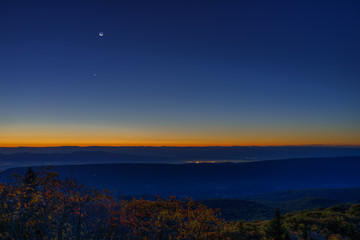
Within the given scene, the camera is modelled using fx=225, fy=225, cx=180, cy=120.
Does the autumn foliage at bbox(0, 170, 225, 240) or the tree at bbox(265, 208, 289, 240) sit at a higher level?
the autumn foliage at bbox(0, 170, 225, 240)

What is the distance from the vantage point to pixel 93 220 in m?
10.5

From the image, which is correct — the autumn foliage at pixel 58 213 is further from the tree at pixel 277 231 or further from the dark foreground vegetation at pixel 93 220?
the tree at pixel 277 231

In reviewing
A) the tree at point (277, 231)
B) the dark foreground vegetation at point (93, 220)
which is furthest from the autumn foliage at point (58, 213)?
the tree at point (277, 231)

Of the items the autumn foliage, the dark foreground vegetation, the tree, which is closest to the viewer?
the autumn foliage

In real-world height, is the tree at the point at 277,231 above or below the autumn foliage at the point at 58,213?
below

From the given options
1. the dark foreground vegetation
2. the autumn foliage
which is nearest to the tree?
the dark foreground vegetation

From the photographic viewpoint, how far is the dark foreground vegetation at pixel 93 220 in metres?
9.55

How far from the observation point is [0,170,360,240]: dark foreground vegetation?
9.55m

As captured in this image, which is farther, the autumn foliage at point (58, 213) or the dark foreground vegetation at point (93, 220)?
the dark foreground vegetation at point (93, 220)

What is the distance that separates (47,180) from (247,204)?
306 feet

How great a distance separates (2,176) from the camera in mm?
12453

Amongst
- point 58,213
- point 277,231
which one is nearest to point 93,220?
point 58,213

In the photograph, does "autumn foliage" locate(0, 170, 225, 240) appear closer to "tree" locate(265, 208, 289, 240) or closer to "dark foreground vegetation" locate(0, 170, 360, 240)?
"dark foreground vegetation" locate(0, 170, 360, 240)

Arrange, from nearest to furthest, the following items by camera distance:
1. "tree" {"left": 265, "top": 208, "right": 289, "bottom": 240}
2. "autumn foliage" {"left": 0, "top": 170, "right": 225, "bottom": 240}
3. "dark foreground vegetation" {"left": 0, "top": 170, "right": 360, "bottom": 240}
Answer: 1. "autumn foliage" {"left": 0, "top": 170, "right": 225, "bottom": 240}
2. "dark foreground vegetation" {"left": 0, "top": 170, "right": 360, "bottom": 240}
3. "tree" {"left": 265, "top": 208, "right": 289, "bottom": 240}
